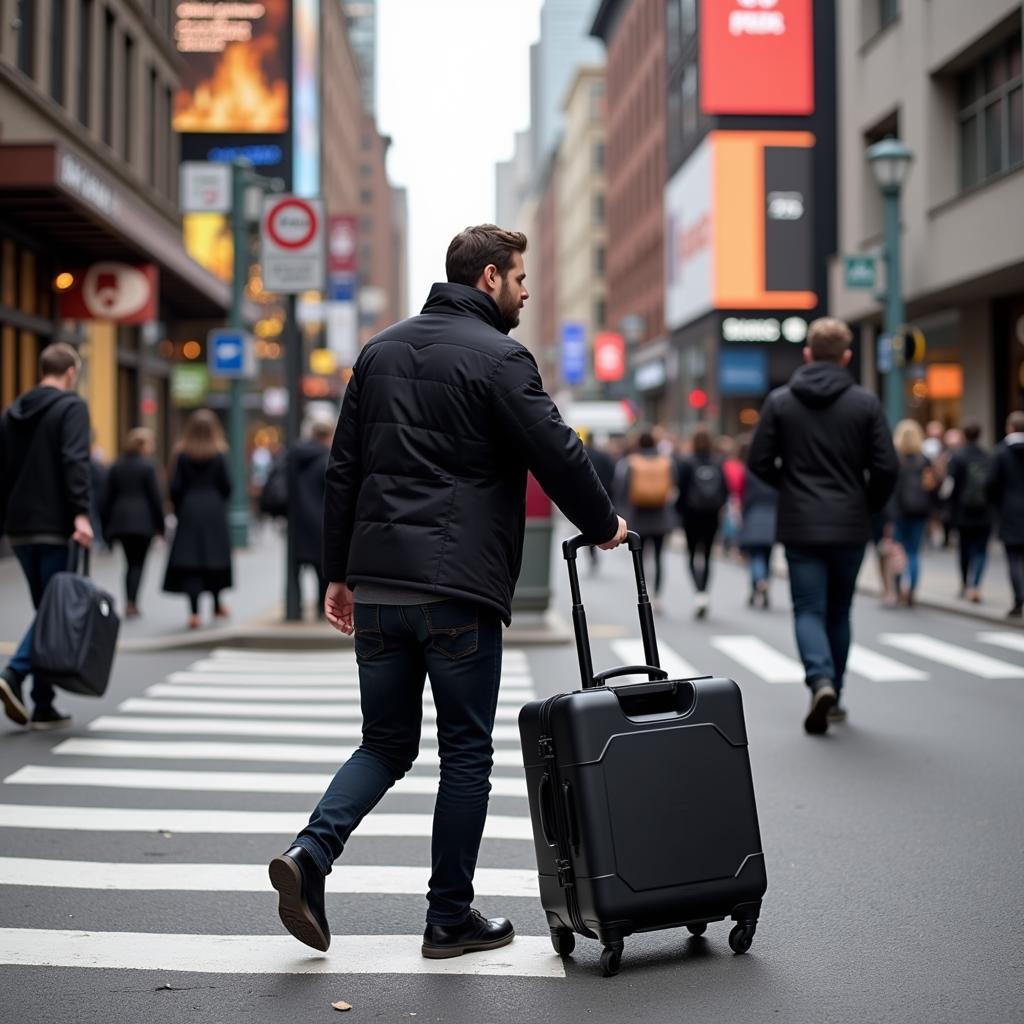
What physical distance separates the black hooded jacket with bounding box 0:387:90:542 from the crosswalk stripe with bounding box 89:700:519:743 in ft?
3.87

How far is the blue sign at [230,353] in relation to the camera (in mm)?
24484

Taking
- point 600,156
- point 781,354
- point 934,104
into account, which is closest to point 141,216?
point 934,104

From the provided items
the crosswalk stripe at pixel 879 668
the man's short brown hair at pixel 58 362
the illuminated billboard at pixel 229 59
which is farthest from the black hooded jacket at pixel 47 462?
the illuminated billboard at pixel 229 59

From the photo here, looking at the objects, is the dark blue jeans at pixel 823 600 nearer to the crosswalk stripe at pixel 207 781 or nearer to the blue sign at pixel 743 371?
the crosswalk stripe at pixel 207 781

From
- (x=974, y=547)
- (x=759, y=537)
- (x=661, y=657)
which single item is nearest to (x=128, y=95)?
(x=759, y=537)

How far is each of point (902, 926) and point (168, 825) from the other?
3.05 metres

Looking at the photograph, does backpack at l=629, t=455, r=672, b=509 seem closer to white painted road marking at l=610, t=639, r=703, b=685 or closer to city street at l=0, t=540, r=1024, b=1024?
white painted road marking at l=610, t=639, r=703, b=685

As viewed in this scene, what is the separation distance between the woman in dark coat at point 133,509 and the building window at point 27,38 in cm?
930

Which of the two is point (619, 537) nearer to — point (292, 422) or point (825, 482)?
point (825, 482)

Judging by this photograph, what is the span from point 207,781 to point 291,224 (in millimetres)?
8013

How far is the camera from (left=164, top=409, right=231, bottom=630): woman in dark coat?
14.5m

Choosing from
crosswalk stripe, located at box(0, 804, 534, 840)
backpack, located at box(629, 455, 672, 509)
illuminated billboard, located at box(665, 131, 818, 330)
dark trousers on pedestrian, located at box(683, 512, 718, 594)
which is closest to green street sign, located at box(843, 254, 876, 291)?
backpack, located at box(629, 455, 672, 509)

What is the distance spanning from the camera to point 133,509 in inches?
610

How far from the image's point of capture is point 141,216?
25.5 metres
